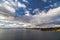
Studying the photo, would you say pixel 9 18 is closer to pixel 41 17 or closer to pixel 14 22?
pixel 14 22

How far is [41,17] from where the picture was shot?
12859mm

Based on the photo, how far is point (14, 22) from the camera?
12062 mm

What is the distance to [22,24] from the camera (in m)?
12.6

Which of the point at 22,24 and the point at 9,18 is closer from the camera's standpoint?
the point at 9,18

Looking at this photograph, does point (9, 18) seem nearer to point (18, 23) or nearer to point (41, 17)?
point (18, 23)

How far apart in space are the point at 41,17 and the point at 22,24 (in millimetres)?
2368

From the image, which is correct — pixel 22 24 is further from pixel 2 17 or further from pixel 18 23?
pixel 2 17

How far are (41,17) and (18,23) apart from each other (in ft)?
9.13

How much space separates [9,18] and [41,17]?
373 cm

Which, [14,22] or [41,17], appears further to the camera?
[41,17]

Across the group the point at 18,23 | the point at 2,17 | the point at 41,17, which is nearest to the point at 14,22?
the point at 18,23

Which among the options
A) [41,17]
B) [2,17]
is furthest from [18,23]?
[41,17]

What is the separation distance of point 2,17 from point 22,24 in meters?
2.42

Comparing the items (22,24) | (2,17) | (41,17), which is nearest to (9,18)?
(2,17)
